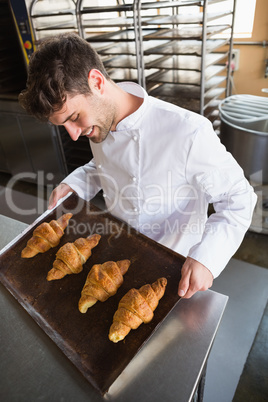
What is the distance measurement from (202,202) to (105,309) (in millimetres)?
751

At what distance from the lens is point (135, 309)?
1016mm

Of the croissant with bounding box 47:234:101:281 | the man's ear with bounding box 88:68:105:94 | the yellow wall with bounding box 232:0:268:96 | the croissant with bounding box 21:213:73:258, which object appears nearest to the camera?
the man's ear with bounding box 88:68:105:94

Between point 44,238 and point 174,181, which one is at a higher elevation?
point 174,181

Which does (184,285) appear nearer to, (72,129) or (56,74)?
(72,129)

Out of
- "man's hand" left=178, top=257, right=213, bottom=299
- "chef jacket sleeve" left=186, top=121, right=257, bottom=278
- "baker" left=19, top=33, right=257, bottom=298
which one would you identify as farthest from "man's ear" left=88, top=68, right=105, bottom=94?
"man's hand" left=178, top=257, right=213, bottom=299

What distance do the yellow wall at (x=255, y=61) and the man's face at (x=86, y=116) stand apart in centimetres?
312

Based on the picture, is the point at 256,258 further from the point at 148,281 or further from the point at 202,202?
the point at 148,281

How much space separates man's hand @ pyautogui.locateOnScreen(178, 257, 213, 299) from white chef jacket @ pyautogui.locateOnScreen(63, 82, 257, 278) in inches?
1.4

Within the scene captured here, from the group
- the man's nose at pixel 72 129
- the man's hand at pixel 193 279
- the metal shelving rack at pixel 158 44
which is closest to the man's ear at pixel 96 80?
the man's nose at pixel 72 129

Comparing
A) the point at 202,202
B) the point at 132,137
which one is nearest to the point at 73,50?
the point at 132,137

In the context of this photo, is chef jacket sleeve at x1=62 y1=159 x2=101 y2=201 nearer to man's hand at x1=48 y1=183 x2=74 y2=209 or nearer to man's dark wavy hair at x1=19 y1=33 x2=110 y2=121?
man's hand at x1=48 y1=183 x2=74 y2=209

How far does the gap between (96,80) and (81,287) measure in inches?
33.9

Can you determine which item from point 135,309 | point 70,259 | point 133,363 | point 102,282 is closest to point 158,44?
point 70,259

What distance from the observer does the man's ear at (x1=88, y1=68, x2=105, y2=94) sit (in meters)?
1.13
